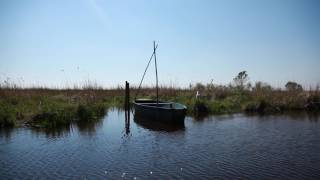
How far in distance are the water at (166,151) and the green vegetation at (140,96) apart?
1.63 m

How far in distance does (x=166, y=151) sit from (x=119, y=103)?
21736mm

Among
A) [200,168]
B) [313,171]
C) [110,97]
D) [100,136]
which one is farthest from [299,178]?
[110,97]

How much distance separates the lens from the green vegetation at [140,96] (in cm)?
2020

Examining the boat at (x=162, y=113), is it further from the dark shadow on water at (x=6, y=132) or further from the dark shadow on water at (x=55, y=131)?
the dark shadow on water at (x=6, y=132)

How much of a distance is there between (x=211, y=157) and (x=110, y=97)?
84.3ft

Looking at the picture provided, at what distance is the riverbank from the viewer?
66.0 feet

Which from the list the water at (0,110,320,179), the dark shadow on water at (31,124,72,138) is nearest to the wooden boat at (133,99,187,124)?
the water at (0,110,320,179)

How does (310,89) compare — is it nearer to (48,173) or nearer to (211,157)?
(211,157)

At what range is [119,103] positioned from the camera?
34.8 m

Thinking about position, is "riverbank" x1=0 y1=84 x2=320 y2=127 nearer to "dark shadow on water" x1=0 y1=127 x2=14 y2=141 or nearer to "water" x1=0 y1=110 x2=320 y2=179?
"dark shadow on water" x1=0 y1=127 x2=14 y2=141

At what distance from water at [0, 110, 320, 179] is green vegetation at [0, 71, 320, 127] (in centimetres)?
163

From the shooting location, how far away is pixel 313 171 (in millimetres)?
10422

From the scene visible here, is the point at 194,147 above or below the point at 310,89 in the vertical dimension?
below

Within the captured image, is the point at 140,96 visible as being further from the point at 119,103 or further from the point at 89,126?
the point at 89,126
